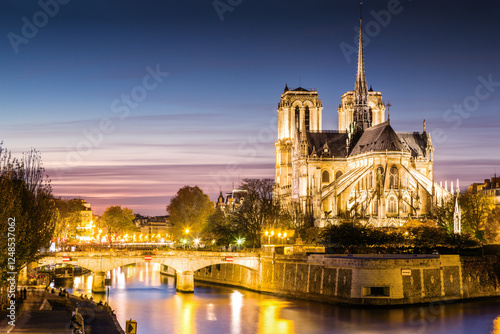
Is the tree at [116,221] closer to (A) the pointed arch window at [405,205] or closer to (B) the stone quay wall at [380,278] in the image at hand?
(A) the pointed arch window at [405,205]

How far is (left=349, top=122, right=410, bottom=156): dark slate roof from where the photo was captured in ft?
306

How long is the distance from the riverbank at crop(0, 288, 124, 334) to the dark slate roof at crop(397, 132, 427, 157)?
69188 millimetres

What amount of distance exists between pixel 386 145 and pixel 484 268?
38.8 meters

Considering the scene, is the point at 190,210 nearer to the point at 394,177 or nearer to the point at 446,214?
the point at 394,177

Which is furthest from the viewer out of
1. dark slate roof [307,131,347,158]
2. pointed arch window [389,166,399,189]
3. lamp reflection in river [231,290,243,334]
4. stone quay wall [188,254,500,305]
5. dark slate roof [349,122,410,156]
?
dark slate roof [307,131,347,158]

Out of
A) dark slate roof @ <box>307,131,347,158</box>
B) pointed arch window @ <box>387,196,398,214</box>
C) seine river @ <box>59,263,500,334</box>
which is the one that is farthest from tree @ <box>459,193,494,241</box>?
seine river @ <box>59,263,500,334</box>

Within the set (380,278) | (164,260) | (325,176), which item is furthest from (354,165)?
(380,278)

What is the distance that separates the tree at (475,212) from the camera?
265 ft

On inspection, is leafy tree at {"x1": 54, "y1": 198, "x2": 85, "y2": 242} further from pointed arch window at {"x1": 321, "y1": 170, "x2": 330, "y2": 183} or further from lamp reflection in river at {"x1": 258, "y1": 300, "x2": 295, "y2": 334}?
lamp reflection in river at {"x1": 258, "y1": 300, "x2": 295, "y2": 334}

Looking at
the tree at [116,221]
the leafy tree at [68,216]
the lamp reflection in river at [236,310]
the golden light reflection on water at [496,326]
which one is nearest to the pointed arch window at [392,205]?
the lamp reflection in river at [236,310]

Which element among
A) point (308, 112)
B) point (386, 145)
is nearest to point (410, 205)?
point (386, 145)

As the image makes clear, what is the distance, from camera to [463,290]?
5350cm

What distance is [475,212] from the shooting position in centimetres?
8212

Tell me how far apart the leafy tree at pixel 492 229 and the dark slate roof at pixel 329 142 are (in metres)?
27.3
